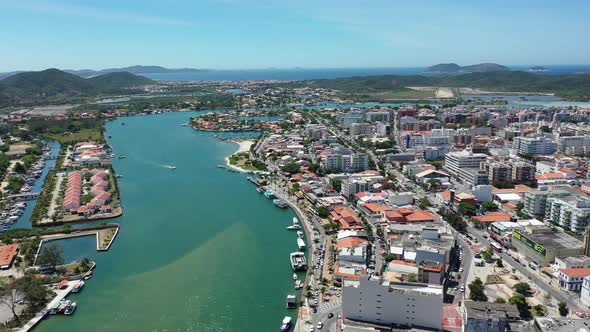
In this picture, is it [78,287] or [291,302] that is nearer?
[291,302]

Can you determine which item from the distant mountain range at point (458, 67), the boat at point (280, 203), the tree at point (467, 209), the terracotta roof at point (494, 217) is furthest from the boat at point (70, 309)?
the distant mountain range at point (458, 67)

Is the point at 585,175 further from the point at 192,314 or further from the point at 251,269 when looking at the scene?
the point at 192,314

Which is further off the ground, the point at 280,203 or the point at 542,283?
the point at 280,203

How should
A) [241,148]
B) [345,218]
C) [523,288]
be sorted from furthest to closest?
[241,148], [345,218], [523,288]

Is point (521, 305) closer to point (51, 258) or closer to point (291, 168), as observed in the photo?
point (51, 258)

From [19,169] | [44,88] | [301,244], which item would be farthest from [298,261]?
Answer: [44,88]

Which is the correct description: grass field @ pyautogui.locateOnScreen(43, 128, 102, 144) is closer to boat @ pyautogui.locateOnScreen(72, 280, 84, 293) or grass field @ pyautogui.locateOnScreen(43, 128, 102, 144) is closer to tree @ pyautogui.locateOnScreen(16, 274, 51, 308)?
boat @ pyautogui.locateOnScreen(72, 280, 84, 293)

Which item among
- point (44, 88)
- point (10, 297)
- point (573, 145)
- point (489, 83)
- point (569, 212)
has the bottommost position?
point (10, 297)
